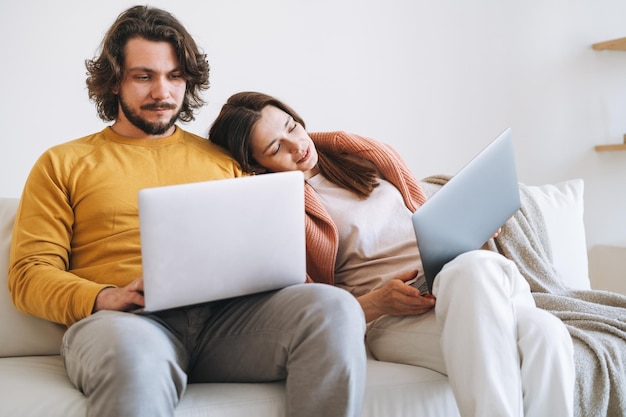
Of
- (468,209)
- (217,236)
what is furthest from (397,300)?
(217,236)

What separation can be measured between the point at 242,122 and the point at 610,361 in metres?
0.97

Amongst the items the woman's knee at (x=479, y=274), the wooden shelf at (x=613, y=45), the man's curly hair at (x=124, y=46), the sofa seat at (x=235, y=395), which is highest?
the man's curly hair at (x=124, y=46)

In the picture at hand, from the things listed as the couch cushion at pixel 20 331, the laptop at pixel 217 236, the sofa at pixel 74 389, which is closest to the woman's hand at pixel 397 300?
the sofa at pixel 74 389

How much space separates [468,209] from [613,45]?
6.64ft

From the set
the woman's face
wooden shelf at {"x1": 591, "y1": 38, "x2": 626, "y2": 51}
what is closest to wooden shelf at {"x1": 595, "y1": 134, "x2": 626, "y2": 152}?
wooden shelf at {"x1": 591, "y1": 38, "x2": 626, "y2": 51}

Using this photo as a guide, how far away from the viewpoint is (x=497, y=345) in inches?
50.1

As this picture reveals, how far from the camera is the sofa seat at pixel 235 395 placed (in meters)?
1.28

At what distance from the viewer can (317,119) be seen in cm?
259

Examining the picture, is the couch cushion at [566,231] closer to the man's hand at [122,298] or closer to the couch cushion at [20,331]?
the man's hand at [122,298]

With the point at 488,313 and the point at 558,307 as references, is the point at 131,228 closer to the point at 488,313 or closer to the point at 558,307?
the point at 488,313

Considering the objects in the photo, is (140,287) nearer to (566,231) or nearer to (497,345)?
(497,345)

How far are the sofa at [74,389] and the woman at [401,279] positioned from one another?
7 centimetres

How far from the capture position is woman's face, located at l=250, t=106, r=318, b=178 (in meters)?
1.77

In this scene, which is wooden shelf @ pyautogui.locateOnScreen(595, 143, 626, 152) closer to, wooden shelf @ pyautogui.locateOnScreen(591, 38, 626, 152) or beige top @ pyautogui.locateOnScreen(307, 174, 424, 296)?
wooden shelf @ pyautogui.locateOnScreen(591, 38, 626, 152)
